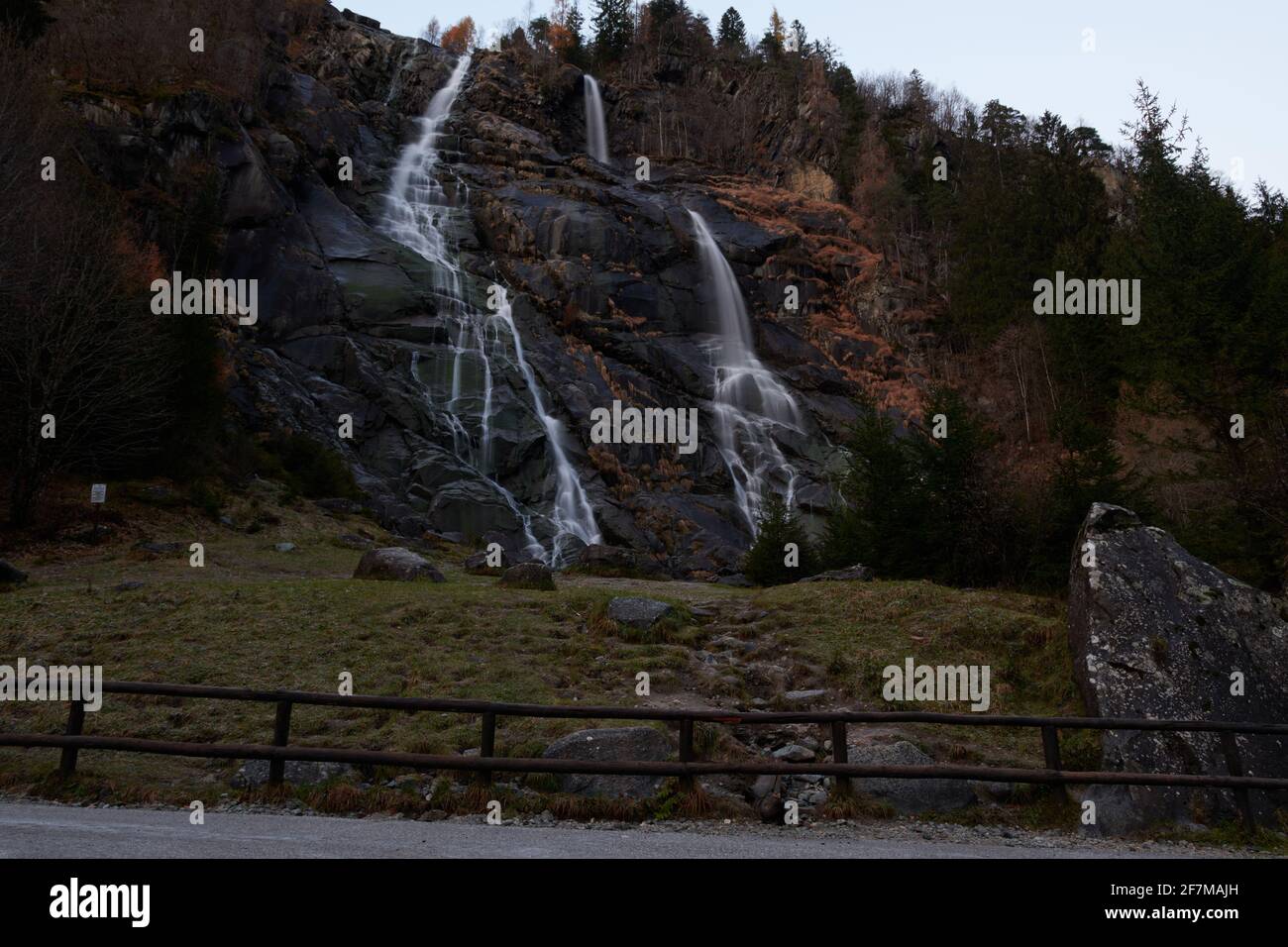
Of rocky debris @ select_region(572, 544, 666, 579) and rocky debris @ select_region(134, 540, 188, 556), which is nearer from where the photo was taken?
Answer: rocky debris @ select_region(134, 540, 188, 556)

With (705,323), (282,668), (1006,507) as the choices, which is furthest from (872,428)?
(705,323)

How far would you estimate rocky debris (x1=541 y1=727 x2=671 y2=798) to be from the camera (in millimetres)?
11469

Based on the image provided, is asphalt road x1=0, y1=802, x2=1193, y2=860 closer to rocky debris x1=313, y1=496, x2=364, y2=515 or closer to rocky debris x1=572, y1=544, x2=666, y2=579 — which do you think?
rocky debris x1=572, y1=544, x2=666, y2=579

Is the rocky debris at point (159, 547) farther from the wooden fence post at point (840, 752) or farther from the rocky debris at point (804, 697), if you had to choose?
the wooden fence post at point (840, 752)

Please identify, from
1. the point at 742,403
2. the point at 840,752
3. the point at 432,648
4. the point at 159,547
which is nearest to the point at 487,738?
the point at 840,752

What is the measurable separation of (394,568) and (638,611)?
300 inches

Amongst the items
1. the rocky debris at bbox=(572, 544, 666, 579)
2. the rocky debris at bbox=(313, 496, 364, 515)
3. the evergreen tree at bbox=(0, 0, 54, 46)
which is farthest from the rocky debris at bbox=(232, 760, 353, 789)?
the evergreen tree at bbox=(0, 0, 54, 46)

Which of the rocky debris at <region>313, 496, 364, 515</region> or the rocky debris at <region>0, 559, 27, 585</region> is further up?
the rocky debris at <region>313, 496, 364, 515</region>

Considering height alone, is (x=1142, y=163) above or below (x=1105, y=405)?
above

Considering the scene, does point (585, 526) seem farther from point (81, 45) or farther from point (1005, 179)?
point (1005, 179)

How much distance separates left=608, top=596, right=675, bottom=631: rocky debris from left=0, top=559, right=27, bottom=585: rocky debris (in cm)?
1416

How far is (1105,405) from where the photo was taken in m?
48.0

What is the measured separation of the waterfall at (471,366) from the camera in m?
40.9

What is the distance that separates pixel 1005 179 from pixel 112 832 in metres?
75.2
